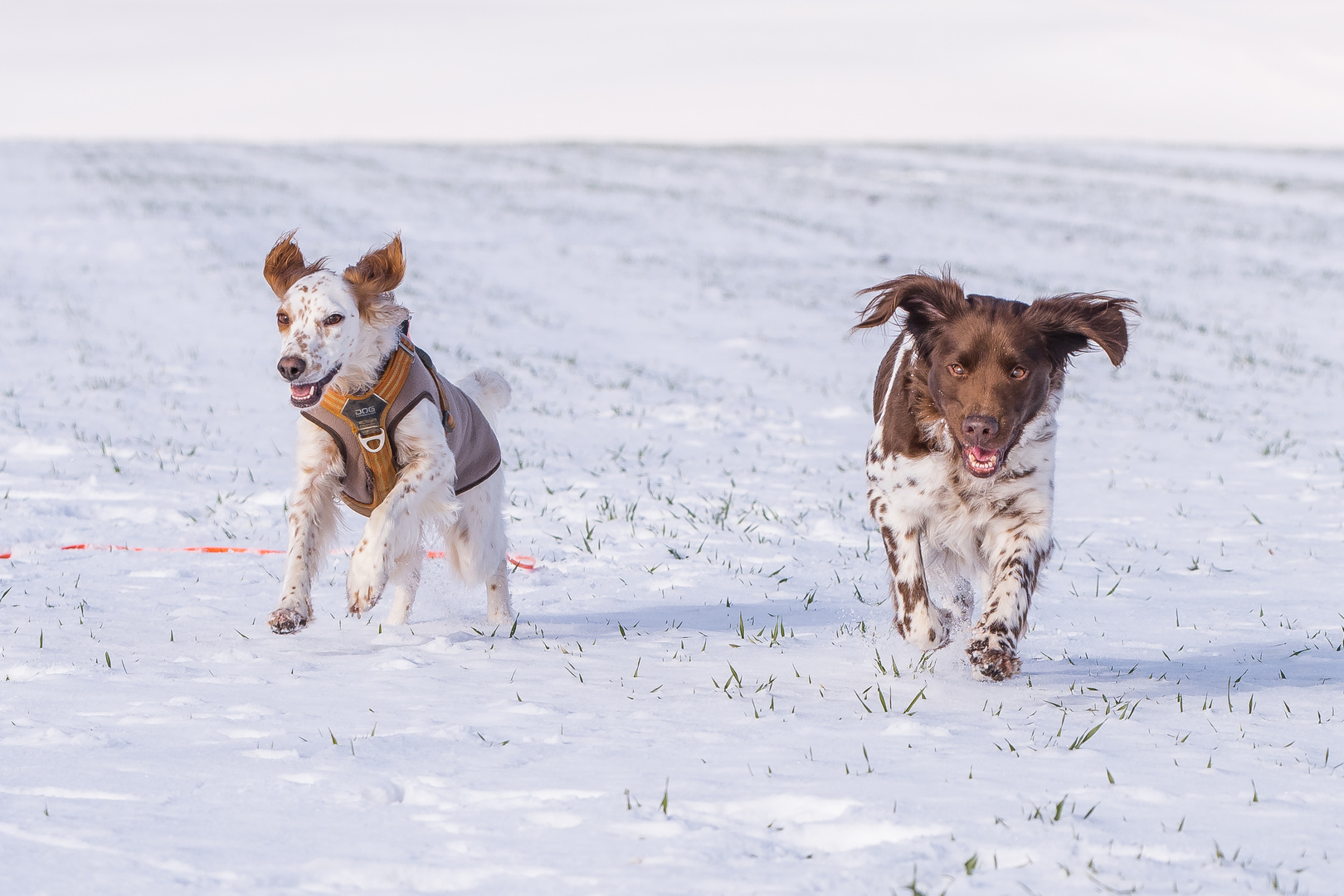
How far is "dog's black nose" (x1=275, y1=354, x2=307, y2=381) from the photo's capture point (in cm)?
496

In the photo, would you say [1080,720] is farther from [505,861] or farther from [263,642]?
[263,642]

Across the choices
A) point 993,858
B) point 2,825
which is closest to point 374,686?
point 2,825

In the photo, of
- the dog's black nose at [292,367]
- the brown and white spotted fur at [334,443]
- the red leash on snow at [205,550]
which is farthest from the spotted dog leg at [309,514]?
the red leash on snow at [205,550]

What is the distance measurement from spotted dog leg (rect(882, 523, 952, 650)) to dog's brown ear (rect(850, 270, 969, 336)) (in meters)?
0.84

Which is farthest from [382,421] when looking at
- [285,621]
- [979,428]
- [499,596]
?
[979,428]

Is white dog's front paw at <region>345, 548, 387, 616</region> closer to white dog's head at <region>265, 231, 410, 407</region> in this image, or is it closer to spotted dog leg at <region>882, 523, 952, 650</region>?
white dog's head at <region>265, 231, 410, 407</region>

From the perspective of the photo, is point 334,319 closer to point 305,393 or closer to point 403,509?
point 305,393

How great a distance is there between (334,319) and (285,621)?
3.95ft

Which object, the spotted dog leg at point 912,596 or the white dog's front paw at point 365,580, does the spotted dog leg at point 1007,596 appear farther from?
the white dog's front paw at point 365,580

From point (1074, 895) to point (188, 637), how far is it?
11.9 ft

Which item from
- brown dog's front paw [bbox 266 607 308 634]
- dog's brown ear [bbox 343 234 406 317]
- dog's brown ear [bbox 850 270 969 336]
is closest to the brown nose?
dog's brown ear [bbox 850 270 969 336]

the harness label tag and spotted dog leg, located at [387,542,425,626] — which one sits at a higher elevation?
the harness label tag

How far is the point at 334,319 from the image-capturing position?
523cm

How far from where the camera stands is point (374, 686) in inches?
176
